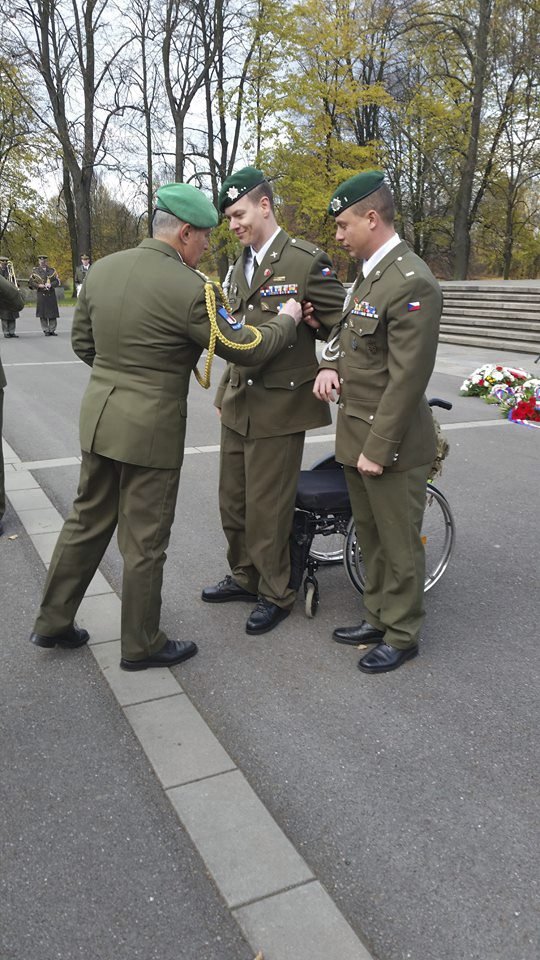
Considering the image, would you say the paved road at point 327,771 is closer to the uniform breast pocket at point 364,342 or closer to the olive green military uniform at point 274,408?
the olive green military uniform at point 274,408

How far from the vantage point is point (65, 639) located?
3.51 m

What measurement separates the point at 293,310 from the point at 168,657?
5.19 feet

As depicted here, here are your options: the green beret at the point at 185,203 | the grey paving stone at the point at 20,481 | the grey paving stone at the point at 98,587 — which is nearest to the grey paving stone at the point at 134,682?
the grey paving stone at the point at 98,587

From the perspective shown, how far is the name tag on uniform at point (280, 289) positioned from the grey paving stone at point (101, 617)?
1.72m

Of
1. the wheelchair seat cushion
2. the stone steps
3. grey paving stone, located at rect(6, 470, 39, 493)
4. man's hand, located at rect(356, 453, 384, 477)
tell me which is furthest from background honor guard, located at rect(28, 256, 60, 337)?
man's hand, located at rect(356, 453, 384, 477)

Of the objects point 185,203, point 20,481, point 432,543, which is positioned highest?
point 185,203

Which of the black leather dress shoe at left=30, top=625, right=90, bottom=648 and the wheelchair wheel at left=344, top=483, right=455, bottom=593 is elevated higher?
the wheelchair wheel at left=344, top=483, right=455, bottom=593

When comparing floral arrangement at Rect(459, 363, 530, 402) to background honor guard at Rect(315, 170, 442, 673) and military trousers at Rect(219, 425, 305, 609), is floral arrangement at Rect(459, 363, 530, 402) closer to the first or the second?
military trousers at Rect(219, 425, 305, 609)

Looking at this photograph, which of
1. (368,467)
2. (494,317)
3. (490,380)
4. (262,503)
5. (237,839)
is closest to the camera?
(237,839)

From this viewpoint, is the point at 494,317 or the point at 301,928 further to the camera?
the point at 494,317

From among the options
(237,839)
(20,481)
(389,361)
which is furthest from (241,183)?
(20,481)

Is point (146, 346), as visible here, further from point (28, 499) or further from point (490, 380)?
point (490, 380)

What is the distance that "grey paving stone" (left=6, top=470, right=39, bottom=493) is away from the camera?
20.1 feet

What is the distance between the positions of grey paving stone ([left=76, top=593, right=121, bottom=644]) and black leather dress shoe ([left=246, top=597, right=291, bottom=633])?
0.63m
